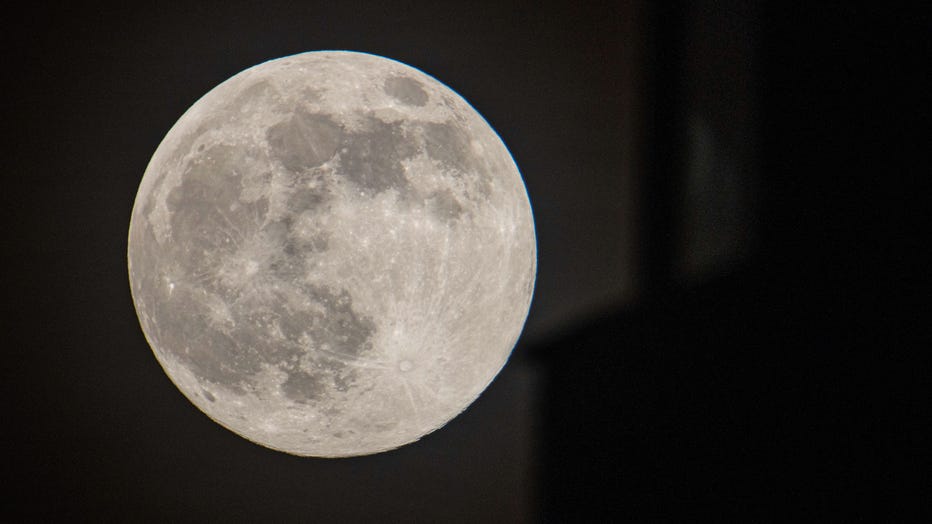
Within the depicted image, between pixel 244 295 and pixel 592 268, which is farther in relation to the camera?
pixel 592 268

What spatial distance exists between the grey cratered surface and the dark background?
1.27ft

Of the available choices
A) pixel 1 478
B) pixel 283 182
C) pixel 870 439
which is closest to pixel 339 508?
pixel 1 478

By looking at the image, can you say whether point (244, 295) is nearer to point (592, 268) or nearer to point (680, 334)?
point (592, 268)

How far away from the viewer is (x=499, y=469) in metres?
1.46

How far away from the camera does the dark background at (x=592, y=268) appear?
4.22 ft

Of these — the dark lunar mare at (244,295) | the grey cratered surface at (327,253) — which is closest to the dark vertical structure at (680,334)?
the grey cratered surface at (327,253)

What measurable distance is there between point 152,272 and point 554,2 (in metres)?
0.93

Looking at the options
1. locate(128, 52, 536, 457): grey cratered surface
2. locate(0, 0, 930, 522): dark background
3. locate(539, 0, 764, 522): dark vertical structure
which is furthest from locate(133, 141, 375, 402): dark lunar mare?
locate(539, 0, 764, 522): dark vertical structure

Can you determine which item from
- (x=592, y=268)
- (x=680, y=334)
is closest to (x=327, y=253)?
(x=592, y=268)

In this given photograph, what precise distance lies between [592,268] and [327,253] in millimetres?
754

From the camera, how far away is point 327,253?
843 millimetres

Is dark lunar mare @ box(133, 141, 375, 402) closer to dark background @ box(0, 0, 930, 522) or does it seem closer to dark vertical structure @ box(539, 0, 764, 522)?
dark background @ box(0, 0, 930, 522)

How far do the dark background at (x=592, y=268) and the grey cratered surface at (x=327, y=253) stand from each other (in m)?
0.39

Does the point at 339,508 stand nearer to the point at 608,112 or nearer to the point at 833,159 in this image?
the point at 608,112
